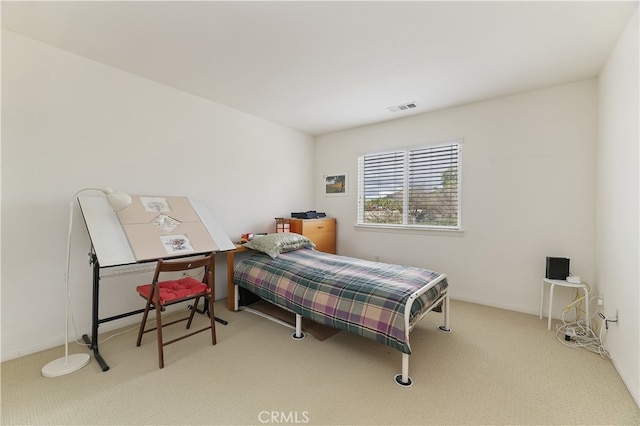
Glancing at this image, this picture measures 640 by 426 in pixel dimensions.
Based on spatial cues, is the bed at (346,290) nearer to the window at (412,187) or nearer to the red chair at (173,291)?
the red chair at (173,291)

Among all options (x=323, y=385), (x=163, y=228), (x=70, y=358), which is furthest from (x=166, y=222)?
(x=323, y=385)

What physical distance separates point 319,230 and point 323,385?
8.93 ft

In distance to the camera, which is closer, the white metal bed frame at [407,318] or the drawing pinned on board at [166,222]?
the white metal bed frame at [407,318]

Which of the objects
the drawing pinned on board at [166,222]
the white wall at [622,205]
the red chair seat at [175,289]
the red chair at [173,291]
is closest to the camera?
the white wall at [622,205]

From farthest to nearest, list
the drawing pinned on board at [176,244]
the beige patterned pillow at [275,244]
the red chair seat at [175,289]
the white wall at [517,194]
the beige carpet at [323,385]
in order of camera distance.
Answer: the beige patterned pillow at [275,244]
the white wall at [517,194]
the drawing pinned on board at [176,244]
the red chair seat at [175,289]
the beige carpet at [323,385]

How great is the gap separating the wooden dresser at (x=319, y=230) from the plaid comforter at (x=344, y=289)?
0.97m

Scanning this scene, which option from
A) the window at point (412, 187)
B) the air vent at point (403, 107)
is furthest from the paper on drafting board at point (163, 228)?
the air vent at point (403, 107)

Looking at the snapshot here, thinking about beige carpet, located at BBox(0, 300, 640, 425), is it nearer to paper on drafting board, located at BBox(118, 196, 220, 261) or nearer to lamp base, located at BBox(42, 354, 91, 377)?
lamp base, located at BBox(42, 354, 91, 377)

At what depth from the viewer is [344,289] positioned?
2324 mm

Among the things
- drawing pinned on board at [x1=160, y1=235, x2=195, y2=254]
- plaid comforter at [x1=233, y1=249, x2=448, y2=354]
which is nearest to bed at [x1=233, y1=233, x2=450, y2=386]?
plaid comforter at [x1=233, y1=249, x2=448, y2=354]

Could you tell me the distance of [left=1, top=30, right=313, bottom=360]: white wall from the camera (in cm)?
→ 221

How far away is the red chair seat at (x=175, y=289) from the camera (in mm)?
2283

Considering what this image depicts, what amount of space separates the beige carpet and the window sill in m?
1.36

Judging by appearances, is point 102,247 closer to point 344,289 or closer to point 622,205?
point 344,289
